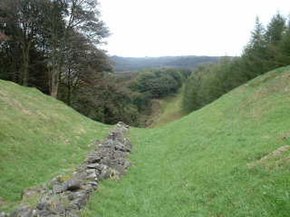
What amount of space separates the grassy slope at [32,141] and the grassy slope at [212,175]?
3.74 metres

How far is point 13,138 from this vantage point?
24.6 meters

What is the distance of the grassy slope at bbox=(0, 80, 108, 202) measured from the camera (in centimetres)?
1984

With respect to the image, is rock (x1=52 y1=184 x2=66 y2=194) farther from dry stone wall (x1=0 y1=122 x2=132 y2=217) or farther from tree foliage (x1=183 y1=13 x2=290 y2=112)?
tree foliage (x1=183 y1=13 x2=290 y2=112)

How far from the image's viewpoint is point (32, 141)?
2550 centimetres

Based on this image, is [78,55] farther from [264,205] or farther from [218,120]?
[264,205]

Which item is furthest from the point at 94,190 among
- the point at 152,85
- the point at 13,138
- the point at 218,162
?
the point at 152,85

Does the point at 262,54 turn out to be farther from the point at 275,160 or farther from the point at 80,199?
the point at 80,199

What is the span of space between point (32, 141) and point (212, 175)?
12635 mm

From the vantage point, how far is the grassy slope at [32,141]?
19838 millimetres

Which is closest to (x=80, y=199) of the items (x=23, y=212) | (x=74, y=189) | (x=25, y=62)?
(x=74, y=189)

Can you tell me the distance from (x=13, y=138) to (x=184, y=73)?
154824 millimetres

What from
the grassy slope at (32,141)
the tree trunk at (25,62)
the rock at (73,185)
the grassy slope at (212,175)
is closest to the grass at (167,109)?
the tree trunk at (25,62)

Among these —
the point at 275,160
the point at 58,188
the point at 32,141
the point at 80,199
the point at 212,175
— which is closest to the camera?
the point at 80,199

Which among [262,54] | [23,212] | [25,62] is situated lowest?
[23,212]
